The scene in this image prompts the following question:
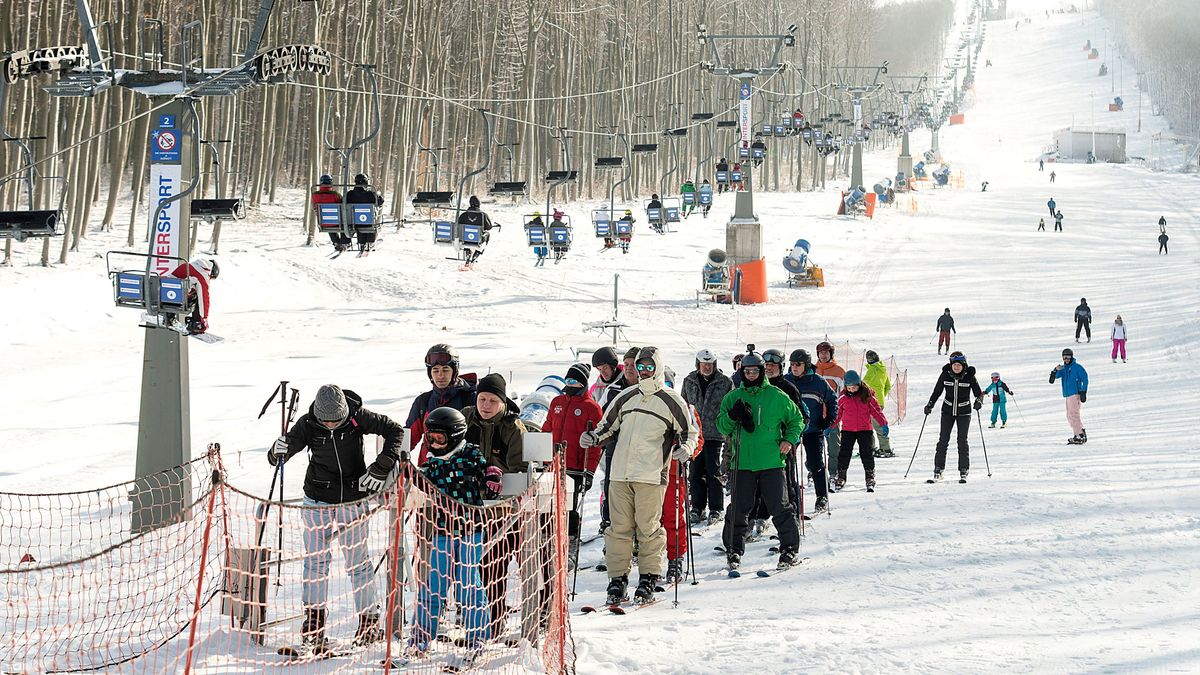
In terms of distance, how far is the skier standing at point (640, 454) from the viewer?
27.9 ft

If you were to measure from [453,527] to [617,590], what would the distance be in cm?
182

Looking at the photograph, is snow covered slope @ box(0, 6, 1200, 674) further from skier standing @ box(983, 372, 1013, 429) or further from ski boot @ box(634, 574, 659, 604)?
skier standing @ box(983, 372, 1013, 429)

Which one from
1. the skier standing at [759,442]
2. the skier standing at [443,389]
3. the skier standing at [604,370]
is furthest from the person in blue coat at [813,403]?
the skier standing at [443,389]

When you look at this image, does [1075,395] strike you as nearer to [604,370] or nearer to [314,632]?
[604,370]

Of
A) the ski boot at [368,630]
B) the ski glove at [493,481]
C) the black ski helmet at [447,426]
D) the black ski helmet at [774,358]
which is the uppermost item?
the black ski helmet at [774,358]

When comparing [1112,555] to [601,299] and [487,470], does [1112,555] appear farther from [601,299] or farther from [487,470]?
[601,299]

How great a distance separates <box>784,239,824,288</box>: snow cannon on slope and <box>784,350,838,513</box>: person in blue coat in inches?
1100

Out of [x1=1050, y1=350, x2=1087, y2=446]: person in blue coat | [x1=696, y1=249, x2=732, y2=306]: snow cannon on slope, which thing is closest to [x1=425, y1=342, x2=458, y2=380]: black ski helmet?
[x1=1050, y1=350, x2=1087, y2=446]: person in blue coat

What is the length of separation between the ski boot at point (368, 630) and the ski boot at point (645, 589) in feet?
6.31

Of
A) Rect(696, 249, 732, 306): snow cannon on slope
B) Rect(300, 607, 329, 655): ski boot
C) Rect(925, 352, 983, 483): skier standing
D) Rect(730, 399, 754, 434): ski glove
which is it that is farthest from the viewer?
Rect(696, 249, 732, 306): snow cannon on slope

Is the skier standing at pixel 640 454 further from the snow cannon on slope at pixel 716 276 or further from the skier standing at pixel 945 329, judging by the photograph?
the snow cannon on slope at pixel 716 276

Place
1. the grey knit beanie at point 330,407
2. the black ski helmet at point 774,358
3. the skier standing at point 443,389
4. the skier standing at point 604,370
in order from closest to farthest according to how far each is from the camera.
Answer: the grey knit beanie at point 330,407 → the skier standing at point 443,389 → the skier standing at point 604,370 → the black ski helmet at point 774,358

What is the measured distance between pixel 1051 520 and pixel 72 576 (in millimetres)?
7701

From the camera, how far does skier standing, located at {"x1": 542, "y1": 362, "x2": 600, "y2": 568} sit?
9.21 metres
